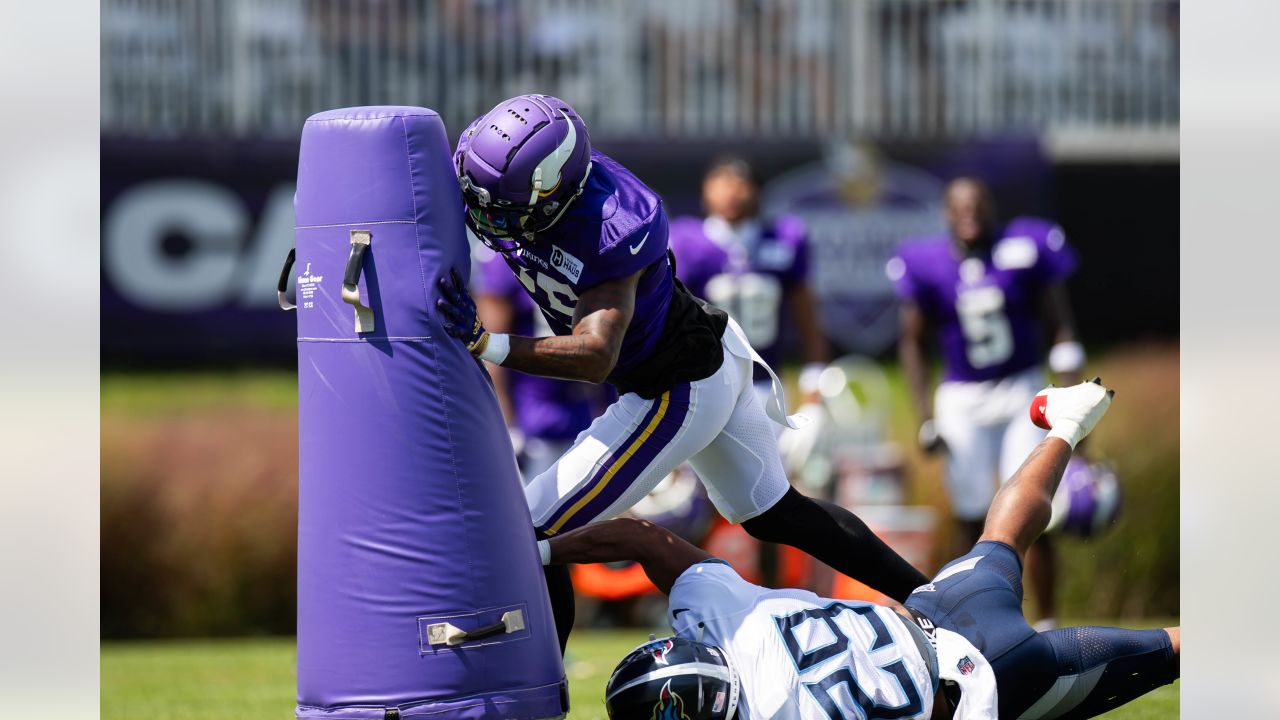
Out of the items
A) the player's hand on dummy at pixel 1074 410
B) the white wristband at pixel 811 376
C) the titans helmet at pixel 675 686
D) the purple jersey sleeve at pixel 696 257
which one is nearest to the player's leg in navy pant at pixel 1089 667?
the player's hand on dummy at pixel 1074 410

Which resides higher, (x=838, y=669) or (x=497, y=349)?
(x=497, y=349)

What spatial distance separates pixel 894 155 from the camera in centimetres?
962

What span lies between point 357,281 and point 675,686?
1200mm

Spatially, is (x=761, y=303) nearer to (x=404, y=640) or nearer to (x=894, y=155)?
(x=894, y=155)

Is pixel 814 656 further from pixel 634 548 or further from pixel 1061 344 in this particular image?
pixel 1061 344

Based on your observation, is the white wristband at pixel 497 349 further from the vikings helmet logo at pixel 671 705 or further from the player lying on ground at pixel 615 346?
the vikings helmet logo at pixel 671 705

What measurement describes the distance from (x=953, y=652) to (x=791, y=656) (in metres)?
0.41

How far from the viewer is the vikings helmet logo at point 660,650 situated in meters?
3.56

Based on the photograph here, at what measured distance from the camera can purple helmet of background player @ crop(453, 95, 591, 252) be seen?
396 centimetres

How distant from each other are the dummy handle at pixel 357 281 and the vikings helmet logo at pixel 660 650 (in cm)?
100

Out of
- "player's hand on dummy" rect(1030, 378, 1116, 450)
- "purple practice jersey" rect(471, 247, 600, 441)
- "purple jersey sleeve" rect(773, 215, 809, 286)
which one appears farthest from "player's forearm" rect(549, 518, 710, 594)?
"purple jersey sleeve" rect(773, 215, 809, 286)

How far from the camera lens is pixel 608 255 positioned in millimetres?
4109

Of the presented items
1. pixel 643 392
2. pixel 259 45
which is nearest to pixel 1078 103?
pixel 259 45

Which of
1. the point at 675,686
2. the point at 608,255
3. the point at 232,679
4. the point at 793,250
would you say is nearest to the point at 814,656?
the point at 675,686
